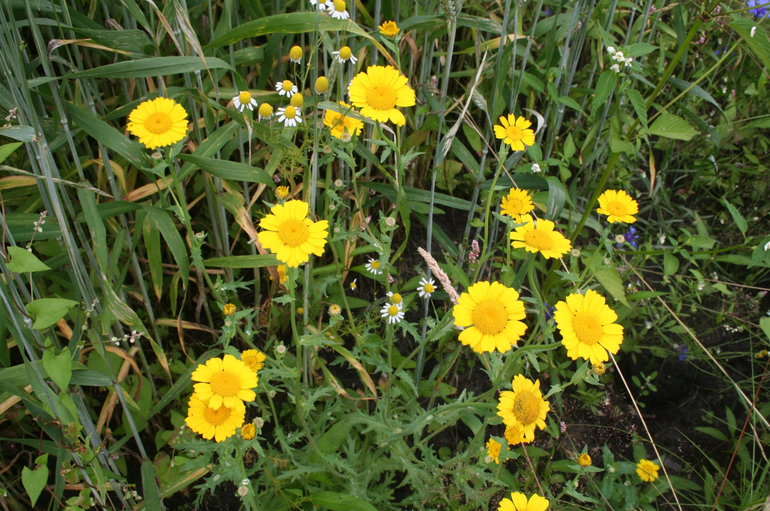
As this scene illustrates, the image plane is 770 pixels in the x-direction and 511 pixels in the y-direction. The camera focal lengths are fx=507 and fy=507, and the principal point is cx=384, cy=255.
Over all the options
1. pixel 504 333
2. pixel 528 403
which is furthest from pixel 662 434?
pixel 504 333

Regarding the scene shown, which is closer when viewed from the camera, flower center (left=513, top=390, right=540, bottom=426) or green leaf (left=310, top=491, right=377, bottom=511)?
flower center (left=513, top=390, right=540, bottom=426)

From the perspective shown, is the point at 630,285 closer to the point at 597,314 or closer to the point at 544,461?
the point at 544,461

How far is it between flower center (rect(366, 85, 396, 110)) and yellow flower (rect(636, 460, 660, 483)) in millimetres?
1577

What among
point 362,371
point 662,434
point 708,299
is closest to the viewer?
point 362,371

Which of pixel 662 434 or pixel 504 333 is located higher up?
pixel 504 333

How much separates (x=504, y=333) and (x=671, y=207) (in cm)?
198

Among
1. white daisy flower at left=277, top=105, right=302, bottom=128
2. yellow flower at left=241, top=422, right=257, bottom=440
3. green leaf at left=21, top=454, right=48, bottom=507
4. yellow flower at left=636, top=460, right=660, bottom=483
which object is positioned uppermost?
white daisy flower at left=277, top=105, right=302, bottom=128

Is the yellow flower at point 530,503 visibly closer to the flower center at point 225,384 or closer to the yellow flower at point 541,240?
the yellow flower at point 541,240

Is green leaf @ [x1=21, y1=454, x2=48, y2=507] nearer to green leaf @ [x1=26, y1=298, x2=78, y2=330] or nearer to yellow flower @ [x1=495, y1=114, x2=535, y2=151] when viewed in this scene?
green leaf @ [x1=26, y1=298, x2=78, y2=330]

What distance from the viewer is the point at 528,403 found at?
49.1 inches

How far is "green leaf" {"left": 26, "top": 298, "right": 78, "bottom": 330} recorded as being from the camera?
3.48ft

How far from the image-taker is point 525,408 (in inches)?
49.2

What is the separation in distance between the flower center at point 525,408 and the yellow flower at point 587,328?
18cm

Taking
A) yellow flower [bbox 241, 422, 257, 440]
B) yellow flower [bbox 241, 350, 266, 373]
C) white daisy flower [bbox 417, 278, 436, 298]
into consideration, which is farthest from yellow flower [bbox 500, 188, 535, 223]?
yellow flower [bbox 241, 422, 257, 440]
